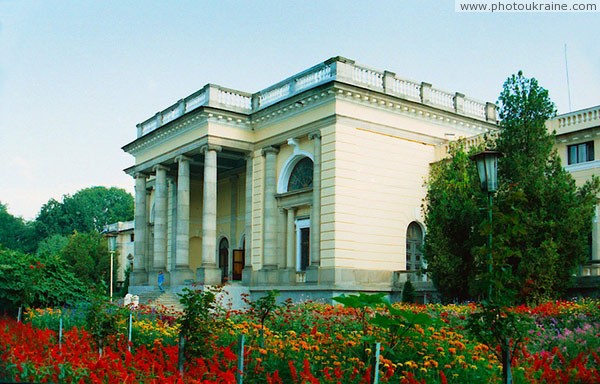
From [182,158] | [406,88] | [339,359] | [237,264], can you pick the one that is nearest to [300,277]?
[237,264]

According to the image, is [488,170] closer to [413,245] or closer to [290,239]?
[413,245]

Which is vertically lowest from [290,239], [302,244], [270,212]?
[302,244]

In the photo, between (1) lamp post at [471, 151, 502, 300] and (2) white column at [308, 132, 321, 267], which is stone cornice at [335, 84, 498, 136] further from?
(1) lamp post at [471, 151, 502, 300]

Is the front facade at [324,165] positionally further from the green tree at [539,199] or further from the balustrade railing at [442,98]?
the green tree at [539,199]

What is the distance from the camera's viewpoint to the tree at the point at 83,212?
8438 cm

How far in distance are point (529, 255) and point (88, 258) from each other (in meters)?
41.4

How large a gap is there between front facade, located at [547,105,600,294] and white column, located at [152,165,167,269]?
790 inches

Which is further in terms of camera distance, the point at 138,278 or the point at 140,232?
the point at 140,232

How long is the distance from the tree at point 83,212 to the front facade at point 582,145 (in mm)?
69566

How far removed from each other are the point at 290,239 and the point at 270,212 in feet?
4.91

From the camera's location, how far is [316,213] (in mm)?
26094

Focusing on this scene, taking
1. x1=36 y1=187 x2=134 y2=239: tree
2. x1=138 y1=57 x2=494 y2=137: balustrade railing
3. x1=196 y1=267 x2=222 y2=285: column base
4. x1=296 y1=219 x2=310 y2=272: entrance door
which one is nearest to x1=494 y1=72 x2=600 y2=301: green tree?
x1=138 y1=57 x2=494 y2=137: balustrade railing

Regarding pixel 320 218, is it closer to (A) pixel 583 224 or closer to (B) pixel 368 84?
(B) pixel 368 84

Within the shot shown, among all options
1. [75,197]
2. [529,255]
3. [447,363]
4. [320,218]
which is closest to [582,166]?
[529,255]
